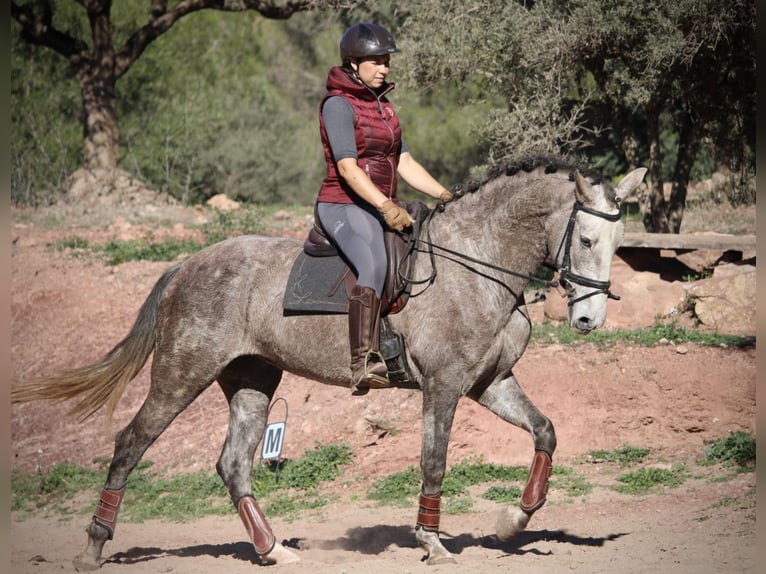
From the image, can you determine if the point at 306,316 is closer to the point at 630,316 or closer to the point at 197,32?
the point at 630,316

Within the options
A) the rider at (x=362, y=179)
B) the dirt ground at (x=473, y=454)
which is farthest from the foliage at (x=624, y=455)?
the rider at (x=362, y=179)

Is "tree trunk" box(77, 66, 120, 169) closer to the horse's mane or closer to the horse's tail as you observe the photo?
the horse's tail

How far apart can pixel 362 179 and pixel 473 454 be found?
447cm

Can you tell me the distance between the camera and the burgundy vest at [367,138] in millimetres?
6973

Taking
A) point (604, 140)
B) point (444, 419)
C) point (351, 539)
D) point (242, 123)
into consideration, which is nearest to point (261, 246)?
point (444, 419)

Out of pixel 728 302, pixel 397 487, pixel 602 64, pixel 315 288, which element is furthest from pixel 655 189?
pixel 315 288

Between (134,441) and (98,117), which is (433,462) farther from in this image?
(98,117)

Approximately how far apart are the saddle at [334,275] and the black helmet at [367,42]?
1114 mm

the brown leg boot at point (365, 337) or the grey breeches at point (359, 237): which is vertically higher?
the grey breeches at point (359, 237)

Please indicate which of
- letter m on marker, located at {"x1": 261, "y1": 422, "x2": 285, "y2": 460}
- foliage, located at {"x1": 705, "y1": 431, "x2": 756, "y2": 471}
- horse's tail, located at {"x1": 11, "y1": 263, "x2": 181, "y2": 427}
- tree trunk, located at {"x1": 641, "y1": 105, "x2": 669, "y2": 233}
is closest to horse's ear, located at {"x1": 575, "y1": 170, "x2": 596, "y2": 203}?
horse's tail, located at {"x1": 11, "y1": 263, "x2": 181, "y2": 427}

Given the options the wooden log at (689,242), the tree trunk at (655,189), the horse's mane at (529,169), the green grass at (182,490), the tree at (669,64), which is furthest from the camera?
the tree trunk at (655,189)

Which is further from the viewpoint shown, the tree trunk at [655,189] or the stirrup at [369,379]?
the tree trunk at [655,189]

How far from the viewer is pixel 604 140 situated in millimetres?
18703

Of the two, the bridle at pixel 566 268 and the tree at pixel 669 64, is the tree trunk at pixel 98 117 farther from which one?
the bridle at pixel 566 268
